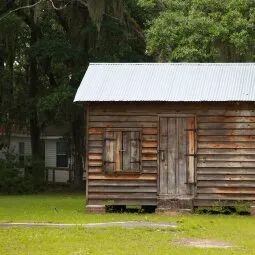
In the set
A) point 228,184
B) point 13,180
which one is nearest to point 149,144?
point 228,184

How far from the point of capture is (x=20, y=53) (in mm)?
36562

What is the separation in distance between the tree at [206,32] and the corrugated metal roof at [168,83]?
3.93 meters

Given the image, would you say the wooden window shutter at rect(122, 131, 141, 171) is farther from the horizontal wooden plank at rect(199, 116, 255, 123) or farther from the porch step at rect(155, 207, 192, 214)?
the horizontal wooden plank at rect(199, 116, 255, 123)

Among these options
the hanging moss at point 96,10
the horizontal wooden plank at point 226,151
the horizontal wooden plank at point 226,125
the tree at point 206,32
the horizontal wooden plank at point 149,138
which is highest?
the hanging moss at point 96,10

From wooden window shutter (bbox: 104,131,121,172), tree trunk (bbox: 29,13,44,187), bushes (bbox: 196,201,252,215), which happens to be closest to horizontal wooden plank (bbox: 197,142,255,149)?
bushes (bbox: 196,201,252,215)

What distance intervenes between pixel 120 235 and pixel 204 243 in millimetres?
1833

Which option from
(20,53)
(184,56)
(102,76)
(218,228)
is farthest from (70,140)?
(218,228)

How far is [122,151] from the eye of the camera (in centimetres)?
2053

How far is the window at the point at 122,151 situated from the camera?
20.5 metres

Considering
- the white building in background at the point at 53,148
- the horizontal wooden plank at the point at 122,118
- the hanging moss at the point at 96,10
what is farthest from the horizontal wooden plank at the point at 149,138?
the white building in background at the point at 53,148

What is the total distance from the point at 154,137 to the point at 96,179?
2.03 m

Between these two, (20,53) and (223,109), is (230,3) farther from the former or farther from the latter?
(20,53)

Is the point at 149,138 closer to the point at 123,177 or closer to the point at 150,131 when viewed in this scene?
the point at 150,131

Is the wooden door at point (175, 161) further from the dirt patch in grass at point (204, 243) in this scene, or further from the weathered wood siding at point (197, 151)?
the dirt patch in grass at point (204, 243)
